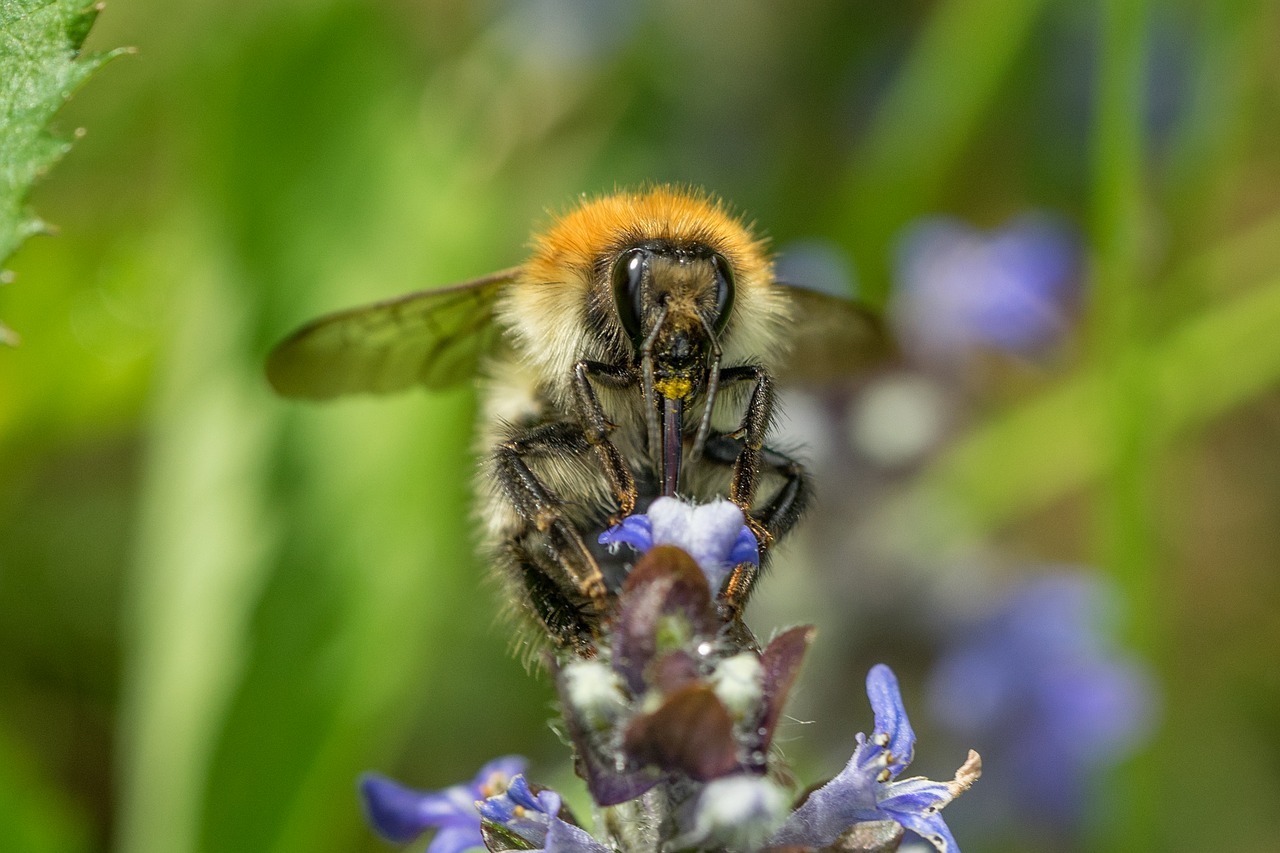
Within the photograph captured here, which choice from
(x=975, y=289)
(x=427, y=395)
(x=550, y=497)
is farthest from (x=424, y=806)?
(x=975, y=289)

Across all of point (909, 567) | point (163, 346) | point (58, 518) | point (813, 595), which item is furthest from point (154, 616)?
point (909, 567)

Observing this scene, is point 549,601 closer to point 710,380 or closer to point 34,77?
point 710,380

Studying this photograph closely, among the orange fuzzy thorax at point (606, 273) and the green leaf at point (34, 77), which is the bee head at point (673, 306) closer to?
the orange fuzzy thorax at point (606, 273)

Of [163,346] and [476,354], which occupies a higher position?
[163,346]

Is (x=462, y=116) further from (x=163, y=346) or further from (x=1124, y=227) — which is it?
(x=1124, y=227)

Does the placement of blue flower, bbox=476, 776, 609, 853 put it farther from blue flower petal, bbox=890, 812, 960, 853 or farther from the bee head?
the bee head

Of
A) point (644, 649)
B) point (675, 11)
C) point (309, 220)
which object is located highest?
point (675, 11)
